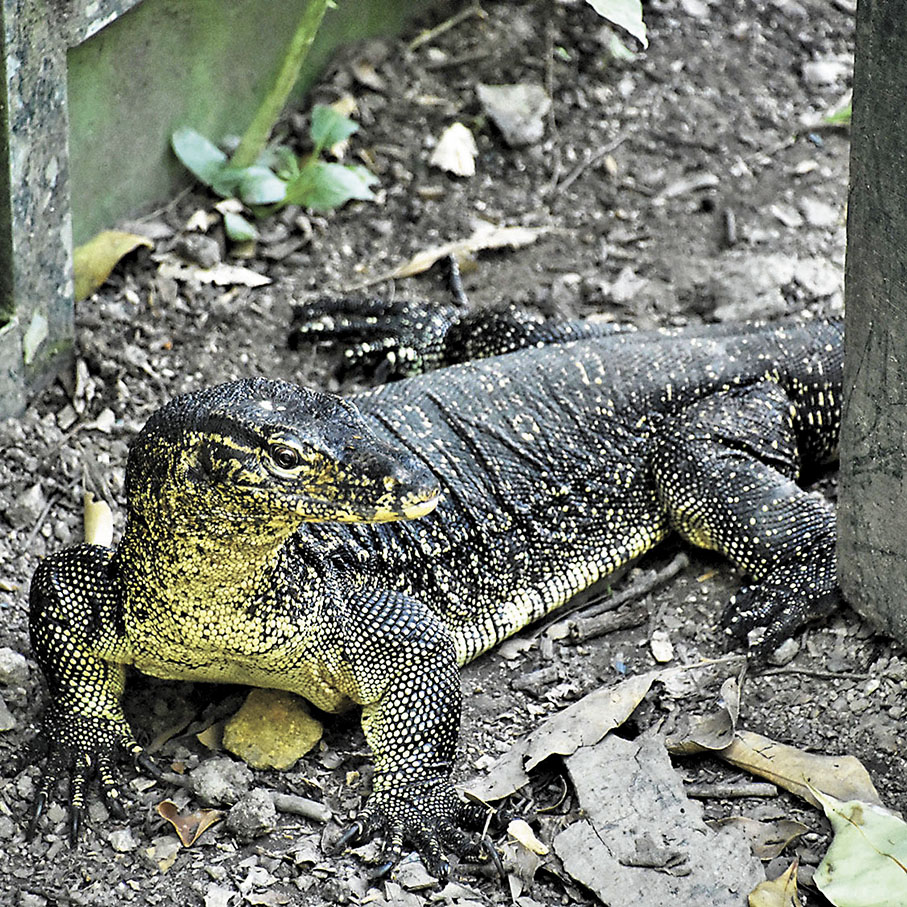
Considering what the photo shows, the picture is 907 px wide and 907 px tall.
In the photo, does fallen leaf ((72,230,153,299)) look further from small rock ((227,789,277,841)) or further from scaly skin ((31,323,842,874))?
small rock ((227,789,277,841))

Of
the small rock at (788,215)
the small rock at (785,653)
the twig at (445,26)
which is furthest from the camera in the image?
the twig at (445,26)

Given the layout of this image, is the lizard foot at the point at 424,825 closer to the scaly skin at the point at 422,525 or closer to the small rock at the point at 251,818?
the scaly skin at the point at 422,525

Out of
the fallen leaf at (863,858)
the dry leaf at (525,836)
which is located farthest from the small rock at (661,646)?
the fallen leaf at (863,858)

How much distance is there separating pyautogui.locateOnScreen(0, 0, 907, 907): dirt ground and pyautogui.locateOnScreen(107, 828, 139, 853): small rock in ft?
0.05

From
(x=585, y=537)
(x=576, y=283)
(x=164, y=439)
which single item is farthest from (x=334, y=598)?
(x=576, y=283)

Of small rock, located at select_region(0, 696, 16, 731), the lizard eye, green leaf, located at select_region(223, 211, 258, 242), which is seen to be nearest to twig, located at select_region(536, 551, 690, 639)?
the lizard eye

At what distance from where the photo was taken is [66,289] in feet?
20.5

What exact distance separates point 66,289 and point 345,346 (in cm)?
143

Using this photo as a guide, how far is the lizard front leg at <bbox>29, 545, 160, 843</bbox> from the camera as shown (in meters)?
4.73

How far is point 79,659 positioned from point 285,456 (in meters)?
1.33

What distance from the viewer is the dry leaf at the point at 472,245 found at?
752 centimetres

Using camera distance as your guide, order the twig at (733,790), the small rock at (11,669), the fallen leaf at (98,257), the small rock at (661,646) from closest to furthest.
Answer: the twig at (733,790)
the small rock at (11,669)
the small rock at (661,646)
the fallen leaf at (98,257)

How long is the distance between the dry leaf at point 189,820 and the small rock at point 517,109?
194 inches

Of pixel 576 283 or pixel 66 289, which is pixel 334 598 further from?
pixel 576 283
